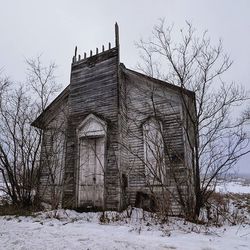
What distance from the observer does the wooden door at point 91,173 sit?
10.3m

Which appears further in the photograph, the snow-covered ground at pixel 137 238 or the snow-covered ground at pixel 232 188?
the snow-covered ground at pixel 232 188

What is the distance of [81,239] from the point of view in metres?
4.80

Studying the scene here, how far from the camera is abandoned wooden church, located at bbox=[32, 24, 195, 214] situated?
991 cm

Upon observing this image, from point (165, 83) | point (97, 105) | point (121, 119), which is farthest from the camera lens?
point (97, 105)

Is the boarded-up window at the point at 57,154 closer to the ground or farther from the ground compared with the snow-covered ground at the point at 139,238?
farther from the ground

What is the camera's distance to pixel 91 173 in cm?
1073

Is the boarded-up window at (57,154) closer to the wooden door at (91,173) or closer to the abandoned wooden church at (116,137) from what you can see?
the abandoned wooden church at (116,137)

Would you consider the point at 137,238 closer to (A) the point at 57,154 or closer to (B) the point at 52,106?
(A) the point at 57,154

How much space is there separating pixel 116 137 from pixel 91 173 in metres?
1.95

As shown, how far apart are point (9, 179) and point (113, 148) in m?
4.73

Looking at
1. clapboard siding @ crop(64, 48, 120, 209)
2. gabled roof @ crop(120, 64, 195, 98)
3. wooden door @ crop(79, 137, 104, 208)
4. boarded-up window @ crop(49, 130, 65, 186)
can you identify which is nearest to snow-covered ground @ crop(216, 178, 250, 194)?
gabled roof @ crop(120, 64, 195, 98)

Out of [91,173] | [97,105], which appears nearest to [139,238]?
[91,173]

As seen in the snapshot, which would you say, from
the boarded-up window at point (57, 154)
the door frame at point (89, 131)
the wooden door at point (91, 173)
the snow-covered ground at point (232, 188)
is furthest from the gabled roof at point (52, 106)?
the snow-covered ground at point (232, 188)

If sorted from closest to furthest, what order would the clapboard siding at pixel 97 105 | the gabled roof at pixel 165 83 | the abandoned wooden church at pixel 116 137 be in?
the gabled roof at pixel 165 83 → the abandoned wooden church at pixel 116 137 → the clapboard siding at pixel 97 105
